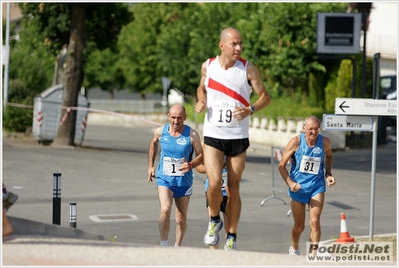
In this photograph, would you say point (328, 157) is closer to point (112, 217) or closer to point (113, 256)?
point (113, 256)

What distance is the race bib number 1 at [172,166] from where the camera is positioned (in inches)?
415

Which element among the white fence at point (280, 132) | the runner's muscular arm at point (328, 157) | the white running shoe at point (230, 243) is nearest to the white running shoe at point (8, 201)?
the white running shoe at point (230, 243)

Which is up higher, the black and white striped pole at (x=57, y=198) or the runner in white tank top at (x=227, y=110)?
the runner in white tank top at (x=227, y=110)

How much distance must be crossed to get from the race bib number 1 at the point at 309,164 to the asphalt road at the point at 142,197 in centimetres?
241

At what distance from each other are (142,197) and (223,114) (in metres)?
10.3

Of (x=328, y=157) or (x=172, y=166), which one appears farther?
(x=328, y=157)

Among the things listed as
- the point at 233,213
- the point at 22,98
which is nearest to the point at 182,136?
the point at 233,213

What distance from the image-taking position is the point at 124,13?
31.4 m

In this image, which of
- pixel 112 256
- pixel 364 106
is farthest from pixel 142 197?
pixel 112 256

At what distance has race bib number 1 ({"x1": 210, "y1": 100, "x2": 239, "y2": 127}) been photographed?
866 centimetres

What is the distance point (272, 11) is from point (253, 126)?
5632 mm

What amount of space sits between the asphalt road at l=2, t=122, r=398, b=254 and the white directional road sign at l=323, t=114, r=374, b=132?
1.49 meters

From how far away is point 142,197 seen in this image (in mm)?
18734

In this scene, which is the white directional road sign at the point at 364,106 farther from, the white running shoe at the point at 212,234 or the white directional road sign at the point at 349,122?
the white running shoe at the point at 212,234
